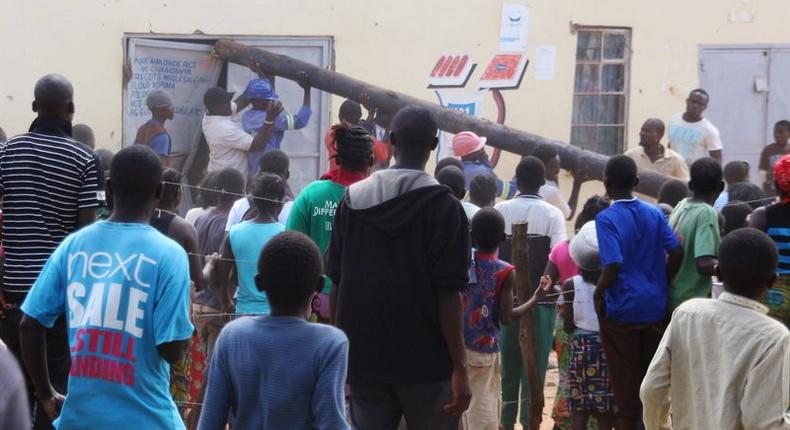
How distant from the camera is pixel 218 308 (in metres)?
7.36

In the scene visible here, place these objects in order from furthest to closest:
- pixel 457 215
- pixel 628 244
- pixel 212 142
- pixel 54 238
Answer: pixel 212 142
pixel 628 244
pixel 54 238
pixel 457 215

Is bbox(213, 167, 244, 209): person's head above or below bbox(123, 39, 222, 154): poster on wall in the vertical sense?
below

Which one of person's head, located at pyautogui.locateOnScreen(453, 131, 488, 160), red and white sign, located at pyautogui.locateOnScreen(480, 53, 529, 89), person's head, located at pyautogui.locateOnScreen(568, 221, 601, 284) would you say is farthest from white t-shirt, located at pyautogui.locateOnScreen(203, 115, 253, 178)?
person's head, located at pyautogui.locateOnScreen(568, 221, 601, 284)

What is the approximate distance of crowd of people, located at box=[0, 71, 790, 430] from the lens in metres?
4.03

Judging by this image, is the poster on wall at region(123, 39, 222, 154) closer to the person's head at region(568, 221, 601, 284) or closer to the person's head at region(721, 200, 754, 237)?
the person's head at region(568, 221, 601, 284)

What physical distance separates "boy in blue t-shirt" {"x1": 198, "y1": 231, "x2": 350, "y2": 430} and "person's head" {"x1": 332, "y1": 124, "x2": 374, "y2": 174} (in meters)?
1.82

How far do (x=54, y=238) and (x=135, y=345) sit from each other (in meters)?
1.72

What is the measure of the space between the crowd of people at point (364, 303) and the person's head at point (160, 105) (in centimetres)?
437

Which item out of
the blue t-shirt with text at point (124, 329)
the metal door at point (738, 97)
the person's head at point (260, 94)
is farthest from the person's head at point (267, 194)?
the metal door at point (738, 97)

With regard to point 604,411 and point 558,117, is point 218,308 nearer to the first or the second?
point 604,411

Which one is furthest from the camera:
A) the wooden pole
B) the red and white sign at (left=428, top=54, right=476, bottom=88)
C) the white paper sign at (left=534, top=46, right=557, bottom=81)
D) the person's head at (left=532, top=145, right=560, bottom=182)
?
the white paper sign at (left=534, top=46, right=557, bottom=81)

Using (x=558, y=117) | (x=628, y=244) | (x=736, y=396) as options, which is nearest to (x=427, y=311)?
(x=736, y=396)

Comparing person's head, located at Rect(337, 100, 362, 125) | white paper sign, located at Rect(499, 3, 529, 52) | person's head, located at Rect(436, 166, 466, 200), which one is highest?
white paper sign, located at Rect(499, 3, 529, 52)

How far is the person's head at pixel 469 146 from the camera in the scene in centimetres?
1014
